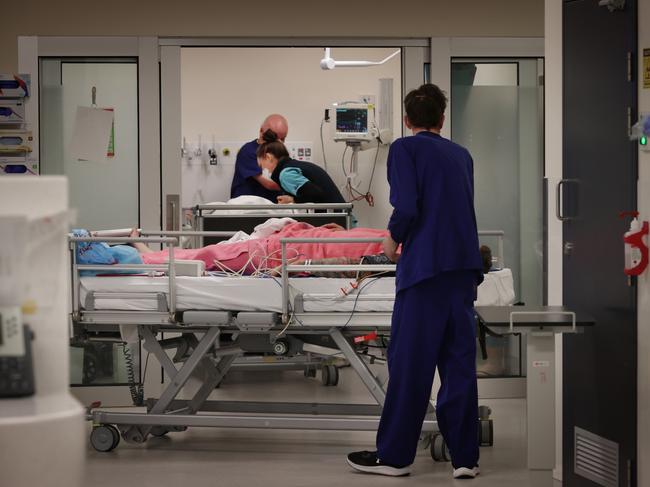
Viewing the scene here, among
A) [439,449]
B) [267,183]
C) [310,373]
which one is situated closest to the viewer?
[439,449]

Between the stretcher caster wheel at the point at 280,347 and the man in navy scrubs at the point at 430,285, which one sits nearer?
the man in navy scrubs at the point at 430,285

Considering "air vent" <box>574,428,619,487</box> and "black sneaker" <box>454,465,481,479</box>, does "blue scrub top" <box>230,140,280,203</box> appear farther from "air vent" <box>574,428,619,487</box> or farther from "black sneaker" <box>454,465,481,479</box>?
"air vent" <box>574,428,619,487</box>

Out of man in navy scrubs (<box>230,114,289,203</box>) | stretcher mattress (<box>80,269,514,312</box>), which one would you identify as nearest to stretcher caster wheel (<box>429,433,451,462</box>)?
stretcher mattress (<box>80,269,514,312</box>)

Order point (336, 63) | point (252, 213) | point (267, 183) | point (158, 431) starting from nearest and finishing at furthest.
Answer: point (158, 431)
point (252, 213)
point (267, 183)
point (336, 63)

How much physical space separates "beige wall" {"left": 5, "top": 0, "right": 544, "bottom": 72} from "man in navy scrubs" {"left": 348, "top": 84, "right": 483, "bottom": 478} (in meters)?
2.05

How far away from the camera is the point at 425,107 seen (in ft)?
13.2

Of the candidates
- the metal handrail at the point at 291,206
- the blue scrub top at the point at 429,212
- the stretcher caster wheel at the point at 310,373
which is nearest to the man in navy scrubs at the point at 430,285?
the blue scrub top at the point at 429,212

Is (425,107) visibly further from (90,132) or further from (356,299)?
(90,132)

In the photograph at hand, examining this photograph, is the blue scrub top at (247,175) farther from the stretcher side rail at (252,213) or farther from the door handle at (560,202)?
the door handle at (560,202)

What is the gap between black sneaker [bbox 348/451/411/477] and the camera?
414 cm

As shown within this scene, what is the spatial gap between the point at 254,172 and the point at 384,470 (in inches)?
160

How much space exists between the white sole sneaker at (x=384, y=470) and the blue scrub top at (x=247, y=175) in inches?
146

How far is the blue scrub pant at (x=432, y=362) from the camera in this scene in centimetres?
391

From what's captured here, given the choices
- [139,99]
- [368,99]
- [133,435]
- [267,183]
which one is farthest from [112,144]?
[368,99]
